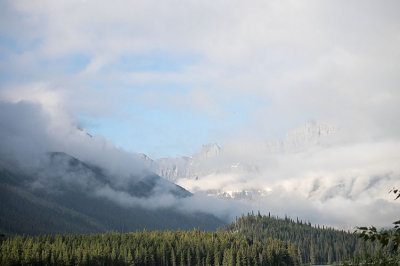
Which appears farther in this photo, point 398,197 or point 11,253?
point 11,253

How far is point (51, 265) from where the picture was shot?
652ft

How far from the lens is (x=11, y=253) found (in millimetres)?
192375

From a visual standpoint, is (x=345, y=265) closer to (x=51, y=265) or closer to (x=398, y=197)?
(x=398, y=197)

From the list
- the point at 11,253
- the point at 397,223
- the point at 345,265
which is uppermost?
the point at 11,253

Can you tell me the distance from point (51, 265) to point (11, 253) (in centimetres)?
1740

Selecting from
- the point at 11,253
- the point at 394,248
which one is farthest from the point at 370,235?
the point at 11,253

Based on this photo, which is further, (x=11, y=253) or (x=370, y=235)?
(x=11, y=253)

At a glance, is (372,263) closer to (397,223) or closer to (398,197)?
(397,223)

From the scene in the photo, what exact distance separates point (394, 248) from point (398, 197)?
2.29m

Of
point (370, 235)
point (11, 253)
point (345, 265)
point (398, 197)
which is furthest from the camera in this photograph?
point (11, 253)

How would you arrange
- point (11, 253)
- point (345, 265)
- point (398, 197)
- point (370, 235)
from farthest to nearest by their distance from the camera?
point (11, 253) → point (345, 265) → point (370, 235) → point (398, 197)

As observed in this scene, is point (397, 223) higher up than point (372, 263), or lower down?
higher up

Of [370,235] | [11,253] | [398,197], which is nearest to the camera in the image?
[398,197]

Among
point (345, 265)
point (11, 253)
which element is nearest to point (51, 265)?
point (11, 253)
